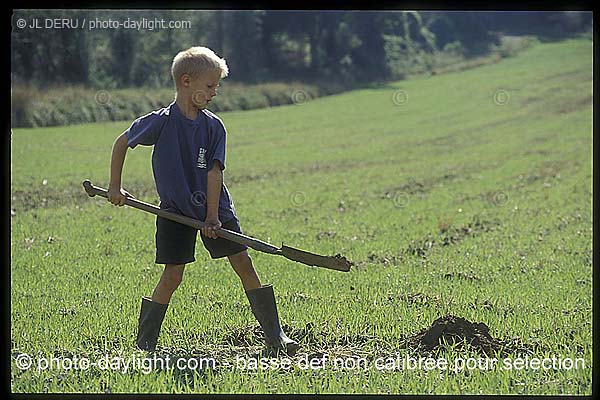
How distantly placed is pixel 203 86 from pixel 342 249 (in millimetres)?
2735

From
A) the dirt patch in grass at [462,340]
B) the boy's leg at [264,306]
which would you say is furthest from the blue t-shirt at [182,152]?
the dirt patch in grass at [462,340]

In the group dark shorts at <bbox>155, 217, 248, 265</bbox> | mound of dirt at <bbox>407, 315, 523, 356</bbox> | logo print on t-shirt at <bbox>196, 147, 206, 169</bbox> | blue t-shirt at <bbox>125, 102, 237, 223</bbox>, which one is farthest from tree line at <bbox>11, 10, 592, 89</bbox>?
mound of dirt at <bbox>407, 315, 523, 356</bbox>

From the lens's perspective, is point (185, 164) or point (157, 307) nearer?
point (185, 164)

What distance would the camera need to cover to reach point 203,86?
16.7ft

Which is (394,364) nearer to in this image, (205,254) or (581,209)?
(205,254)

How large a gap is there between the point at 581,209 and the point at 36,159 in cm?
531

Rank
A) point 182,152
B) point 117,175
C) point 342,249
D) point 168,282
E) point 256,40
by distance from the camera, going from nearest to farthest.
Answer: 1. point 117,175
2. point 182,152
3. point 168,282
4. point 342,249
5. point 256,40

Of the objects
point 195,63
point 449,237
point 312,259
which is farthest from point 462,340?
point 449,237

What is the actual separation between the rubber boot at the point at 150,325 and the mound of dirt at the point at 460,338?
139 cm

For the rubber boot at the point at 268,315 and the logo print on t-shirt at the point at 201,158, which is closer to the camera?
the logo print on t-shirt at the point at 201,158

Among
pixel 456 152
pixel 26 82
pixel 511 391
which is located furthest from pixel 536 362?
pixel 456 152

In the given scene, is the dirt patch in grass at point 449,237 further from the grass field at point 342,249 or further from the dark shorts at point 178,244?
the dark shorts at point 178,244

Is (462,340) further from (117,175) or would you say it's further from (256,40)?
(256,40)

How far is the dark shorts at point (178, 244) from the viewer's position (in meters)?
5.21
